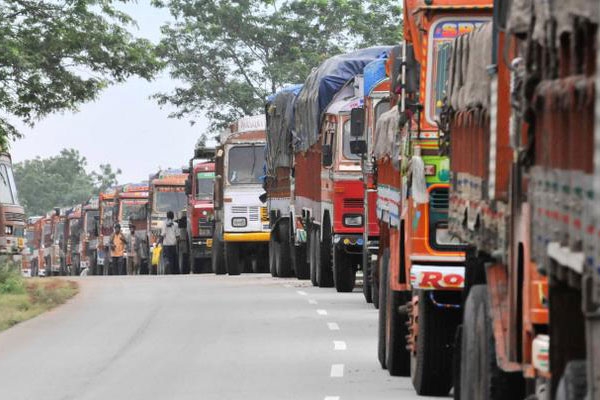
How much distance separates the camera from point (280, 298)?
29.8 m

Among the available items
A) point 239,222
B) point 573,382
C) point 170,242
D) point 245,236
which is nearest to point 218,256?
point 239,222

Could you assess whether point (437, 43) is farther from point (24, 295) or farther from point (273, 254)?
point (273, 254)

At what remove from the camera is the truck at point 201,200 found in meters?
49.6

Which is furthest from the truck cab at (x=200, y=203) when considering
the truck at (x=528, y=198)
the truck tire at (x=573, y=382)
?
the truck tire at (x=573, y=382)

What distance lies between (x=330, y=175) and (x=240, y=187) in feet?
47.2

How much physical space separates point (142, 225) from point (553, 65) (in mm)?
54052

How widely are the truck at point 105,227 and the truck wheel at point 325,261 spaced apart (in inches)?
1230

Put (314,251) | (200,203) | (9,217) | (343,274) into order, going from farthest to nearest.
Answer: (200,203)
(9,217)
(314,251)
(343,274)

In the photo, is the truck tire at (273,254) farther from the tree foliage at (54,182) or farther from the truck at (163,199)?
the tree foliage at (54,182)

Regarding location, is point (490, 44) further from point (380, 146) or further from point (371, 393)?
point (380, 146)

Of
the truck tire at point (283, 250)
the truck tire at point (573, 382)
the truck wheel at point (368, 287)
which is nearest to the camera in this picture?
the truck tire at point (573, 382)

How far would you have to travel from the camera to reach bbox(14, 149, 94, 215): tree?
171500 millimetres

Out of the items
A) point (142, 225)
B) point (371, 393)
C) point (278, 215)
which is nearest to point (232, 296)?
point (278, 215)

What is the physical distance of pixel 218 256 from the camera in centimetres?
4656
